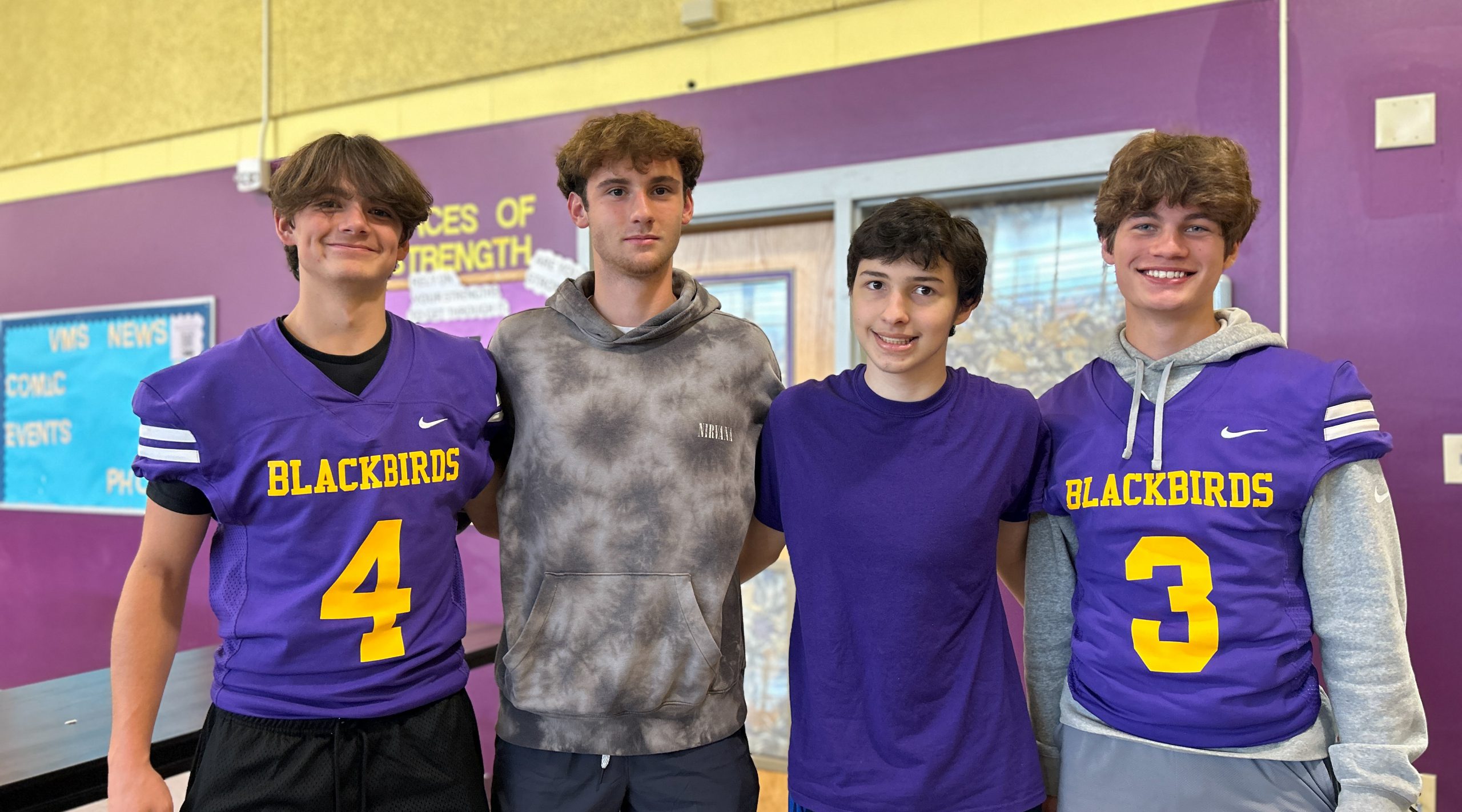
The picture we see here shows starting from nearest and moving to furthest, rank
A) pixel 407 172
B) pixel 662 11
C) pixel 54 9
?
pixel 407 172 → pixel 662 11 → pixel 54 9

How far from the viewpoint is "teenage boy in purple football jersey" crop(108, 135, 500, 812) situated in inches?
46.0

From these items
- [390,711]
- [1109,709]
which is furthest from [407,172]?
[1109,709]

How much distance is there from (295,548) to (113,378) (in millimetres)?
3420

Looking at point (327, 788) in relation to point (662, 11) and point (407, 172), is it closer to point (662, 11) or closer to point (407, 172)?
point (407, 172)

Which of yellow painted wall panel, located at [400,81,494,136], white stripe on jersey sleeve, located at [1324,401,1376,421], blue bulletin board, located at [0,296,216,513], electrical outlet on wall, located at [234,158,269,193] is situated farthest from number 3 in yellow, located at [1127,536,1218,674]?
blue bulletin board, located at [0,296,216,513]

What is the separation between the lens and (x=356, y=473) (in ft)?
3.93

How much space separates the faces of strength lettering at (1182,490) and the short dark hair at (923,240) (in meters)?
0.33

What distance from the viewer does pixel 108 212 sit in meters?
3.96

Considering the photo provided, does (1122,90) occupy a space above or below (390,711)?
above

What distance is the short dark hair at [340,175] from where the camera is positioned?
1.26m

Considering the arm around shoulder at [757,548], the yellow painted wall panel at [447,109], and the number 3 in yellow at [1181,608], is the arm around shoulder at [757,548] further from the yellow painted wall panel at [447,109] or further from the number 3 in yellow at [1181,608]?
the yellow painted wall panel at [447,109]

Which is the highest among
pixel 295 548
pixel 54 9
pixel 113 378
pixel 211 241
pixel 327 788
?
pixel 54 9

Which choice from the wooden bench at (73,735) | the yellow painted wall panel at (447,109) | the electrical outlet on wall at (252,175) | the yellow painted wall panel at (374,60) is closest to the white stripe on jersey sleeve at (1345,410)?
the yellow painted wall panel at (374,60)

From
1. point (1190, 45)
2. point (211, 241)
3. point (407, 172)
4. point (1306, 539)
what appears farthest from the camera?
point (211, 241)
